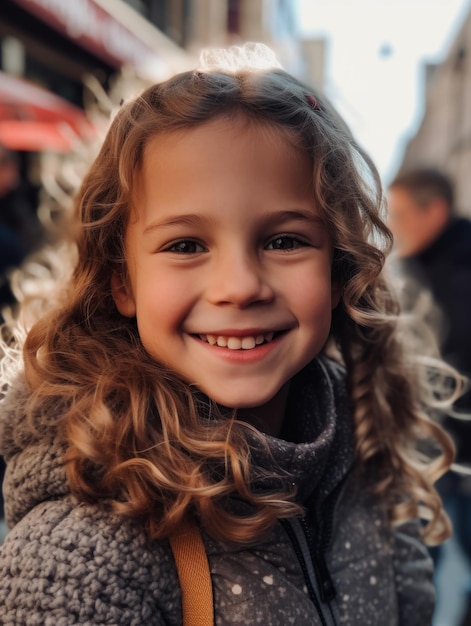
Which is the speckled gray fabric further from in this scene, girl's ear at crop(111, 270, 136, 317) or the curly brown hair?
girl's ear at crop(111, 270, 136, 317)

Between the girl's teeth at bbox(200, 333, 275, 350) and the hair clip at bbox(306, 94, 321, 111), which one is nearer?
the girl's teeth at bbox(200, 333, 275, 350)

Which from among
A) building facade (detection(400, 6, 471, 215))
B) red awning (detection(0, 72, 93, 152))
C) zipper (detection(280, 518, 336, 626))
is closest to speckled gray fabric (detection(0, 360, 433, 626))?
zipper (detection(280, 518, 336, 626))

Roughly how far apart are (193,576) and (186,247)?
0.54m

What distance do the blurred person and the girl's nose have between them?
1815 millimetres

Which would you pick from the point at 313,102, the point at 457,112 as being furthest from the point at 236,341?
the point at 457,112

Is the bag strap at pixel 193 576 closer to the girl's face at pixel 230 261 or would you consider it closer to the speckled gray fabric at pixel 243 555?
the speckled gray fabric at pixel 243 555

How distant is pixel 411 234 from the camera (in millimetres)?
3611

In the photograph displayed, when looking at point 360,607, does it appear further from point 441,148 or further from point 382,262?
point 441,148

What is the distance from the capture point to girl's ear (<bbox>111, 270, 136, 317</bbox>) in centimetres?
130

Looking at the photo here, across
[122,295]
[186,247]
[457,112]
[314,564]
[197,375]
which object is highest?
[457,112]

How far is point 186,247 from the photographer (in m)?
1.17

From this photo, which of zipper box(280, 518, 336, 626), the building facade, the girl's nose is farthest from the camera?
the building facade

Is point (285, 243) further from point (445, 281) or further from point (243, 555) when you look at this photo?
point (445, 281)

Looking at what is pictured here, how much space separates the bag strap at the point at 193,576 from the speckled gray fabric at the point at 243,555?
0.02 meters
